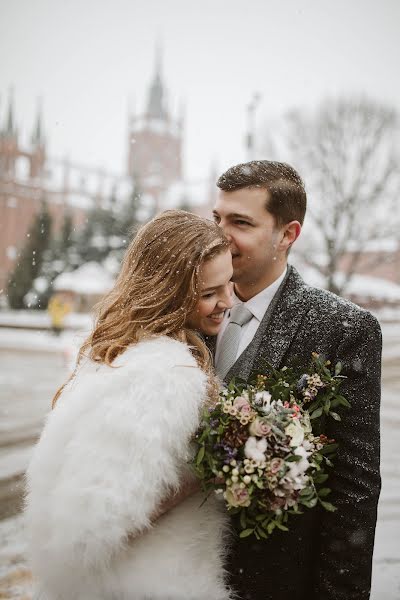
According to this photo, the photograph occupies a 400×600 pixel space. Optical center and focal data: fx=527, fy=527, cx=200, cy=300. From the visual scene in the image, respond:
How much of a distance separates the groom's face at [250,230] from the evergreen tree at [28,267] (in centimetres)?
3006

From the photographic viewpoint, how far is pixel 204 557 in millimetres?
1806

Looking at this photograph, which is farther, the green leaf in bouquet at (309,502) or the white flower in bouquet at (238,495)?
the green leaf in bouquet at (309,502)

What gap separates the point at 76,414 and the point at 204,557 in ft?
2.16

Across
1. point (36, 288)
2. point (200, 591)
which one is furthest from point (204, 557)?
point (36, 288)

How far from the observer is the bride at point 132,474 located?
1.67 m

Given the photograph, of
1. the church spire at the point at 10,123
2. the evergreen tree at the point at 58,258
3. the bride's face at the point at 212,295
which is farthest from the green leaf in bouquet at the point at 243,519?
the church spire at the point at 10,123

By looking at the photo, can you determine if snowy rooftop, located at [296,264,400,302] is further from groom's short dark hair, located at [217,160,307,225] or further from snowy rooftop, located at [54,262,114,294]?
groom's short dark hair, located at [217,160,307,225]

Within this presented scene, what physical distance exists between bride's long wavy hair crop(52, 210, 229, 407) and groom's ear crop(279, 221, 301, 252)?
496 millimetres

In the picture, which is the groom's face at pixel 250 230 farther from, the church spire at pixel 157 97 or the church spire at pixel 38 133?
the church spire at pixel 157 97

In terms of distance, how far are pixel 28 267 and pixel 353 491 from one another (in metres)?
32.3

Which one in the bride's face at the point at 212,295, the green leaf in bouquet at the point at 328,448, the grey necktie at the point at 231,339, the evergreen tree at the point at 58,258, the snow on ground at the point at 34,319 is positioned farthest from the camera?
the evergreen tree at the point at 58,258

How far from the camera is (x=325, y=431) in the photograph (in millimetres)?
2107

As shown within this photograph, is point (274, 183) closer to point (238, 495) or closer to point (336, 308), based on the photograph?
point (336, 308)

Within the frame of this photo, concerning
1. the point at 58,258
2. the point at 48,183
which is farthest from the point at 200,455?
the point at 48,183
